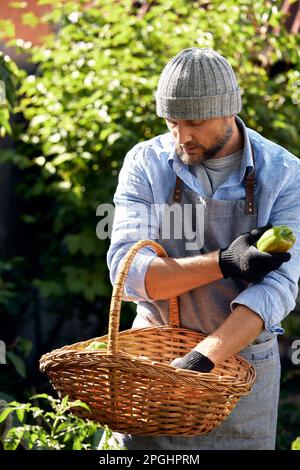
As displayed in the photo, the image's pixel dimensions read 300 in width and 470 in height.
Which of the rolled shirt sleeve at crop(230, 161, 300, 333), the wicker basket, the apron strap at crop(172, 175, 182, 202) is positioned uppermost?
the apron strap at crop(172, 175, 182, 202)

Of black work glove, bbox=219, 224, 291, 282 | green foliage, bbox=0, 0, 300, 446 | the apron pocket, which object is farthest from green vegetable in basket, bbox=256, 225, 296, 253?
green foliage, bbox=0, 0, 300, 446

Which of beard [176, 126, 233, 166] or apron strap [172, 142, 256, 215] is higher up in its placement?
beard [176, 126, 233, 166]

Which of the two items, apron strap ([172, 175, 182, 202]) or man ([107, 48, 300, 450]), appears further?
apron strap ([172, 175, 182, 202])

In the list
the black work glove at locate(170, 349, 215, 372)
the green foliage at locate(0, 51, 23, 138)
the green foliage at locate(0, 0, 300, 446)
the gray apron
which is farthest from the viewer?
the green foliage at locate(0, 0, 300, 446)

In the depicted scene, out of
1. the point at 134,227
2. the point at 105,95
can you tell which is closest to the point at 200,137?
the point at 134,227

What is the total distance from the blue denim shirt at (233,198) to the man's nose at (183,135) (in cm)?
11

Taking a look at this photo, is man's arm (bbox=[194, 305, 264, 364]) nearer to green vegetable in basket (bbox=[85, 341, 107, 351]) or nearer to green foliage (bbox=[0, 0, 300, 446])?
green vegetable in basket (bbox=[85, 341, 107, 351])

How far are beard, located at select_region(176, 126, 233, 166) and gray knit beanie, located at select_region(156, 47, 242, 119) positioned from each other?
0.25ft

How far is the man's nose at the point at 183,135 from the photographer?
2922 mm

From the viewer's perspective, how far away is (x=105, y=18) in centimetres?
551

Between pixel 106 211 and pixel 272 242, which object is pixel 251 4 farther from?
pixel 272 242

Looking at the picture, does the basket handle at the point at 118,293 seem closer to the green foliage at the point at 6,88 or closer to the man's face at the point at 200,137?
the man's face at the point at 200,137

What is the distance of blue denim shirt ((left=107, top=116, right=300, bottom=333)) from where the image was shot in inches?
113

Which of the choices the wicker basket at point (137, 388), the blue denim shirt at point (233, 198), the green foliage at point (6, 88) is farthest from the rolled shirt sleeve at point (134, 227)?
the green foliage at point (6, 88)
